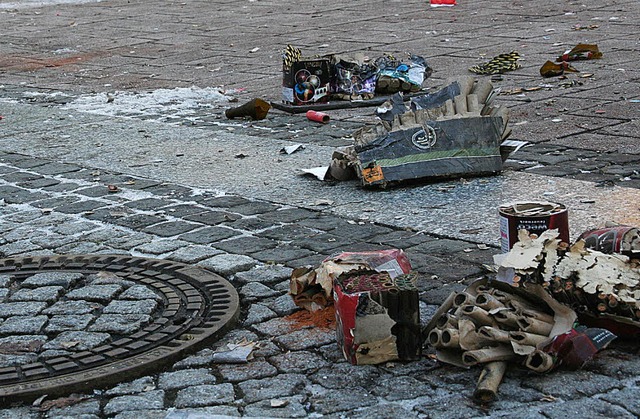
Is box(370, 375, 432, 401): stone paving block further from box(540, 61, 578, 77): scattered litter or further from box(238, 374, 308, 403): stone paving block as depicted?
box(540, 61, 578, 77): scattered litter

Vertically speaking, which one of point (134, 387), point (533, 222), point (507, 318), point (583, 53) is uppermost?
point (533, 222)

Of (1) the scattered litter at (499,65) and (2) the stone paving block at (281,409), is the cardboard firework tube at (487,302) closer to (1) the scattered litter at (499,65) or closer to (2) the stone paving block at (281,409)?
(2) the stone paving block at (281,409)

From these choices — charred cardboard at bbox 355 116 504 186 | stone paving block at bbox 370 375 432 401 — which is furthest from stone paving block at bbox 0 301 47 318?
charred cardboard at bbox 355 116 504 186

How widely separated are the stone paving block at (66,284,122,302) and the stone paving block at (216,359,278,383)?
0.80m

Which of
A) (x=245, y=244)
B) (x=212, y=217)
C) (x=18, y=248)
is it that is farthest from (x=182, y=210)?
(x=18, y=248)

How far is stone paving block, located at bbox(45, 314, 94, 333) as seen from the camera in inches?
142

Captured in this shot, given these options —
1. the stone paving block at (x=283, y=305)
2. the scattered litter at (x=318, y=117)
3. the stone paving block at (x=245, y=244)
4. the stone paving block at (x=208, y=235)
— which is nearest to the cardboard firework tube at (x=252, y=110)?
the scattered litter at (x=318, y=117)

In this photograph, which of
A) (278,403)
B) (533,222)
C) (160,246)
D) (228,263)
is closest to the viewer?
(278,403)

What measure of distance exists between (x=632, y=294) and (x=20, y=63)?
932cm

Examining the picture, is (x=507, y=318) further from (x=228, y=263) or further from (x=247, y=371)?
(x=228, y=263)

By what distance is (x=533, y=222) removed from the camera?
357cm

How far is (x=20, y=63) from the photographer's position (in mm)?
11156

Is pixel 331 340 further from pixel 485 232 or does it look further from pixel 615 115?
pixel 615 115

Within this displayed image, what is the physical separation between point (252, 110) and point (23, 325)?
389 cm
